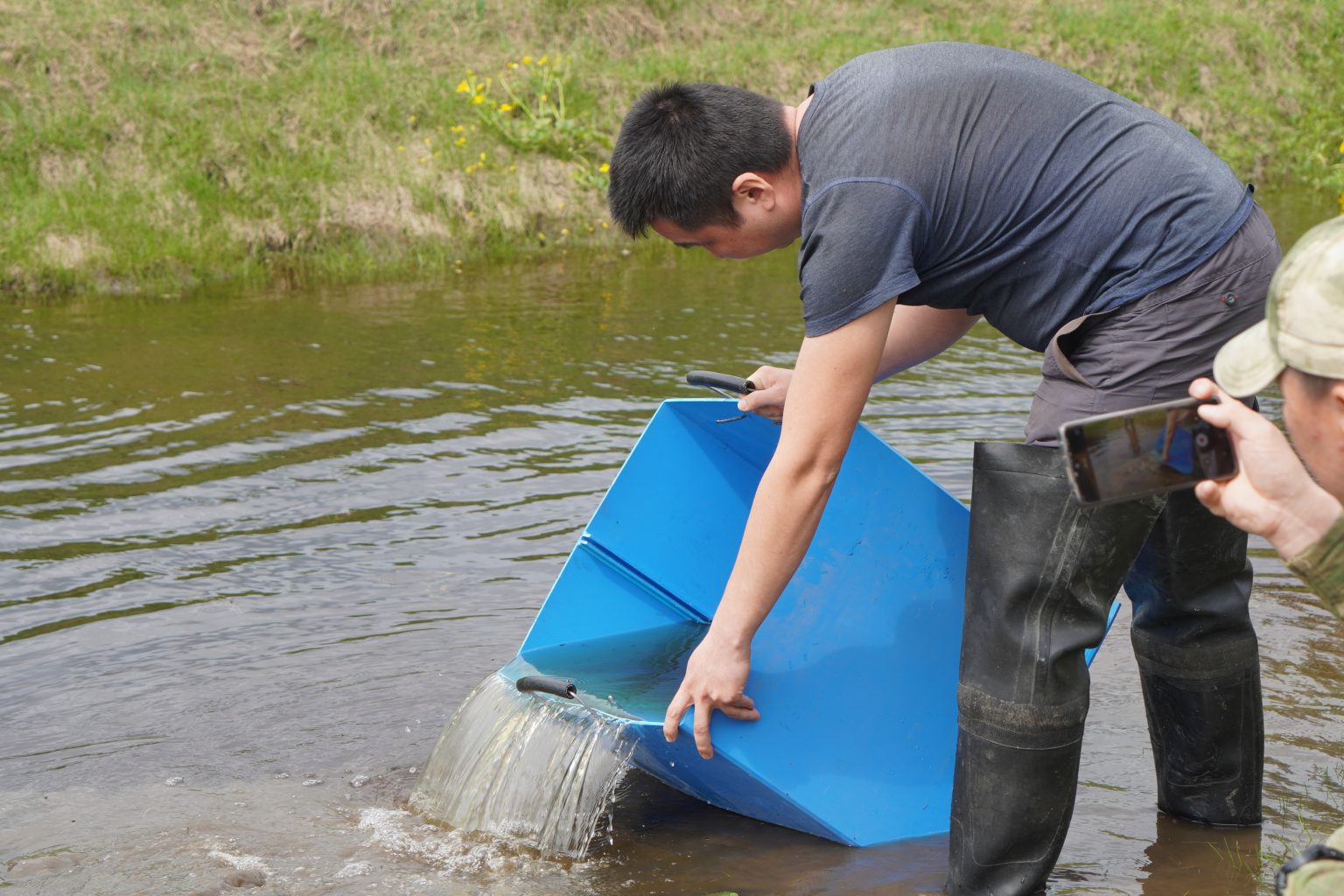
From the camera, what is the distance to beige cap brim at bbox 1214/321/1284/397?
1.77 metres

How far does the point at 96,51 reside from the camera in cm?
1174

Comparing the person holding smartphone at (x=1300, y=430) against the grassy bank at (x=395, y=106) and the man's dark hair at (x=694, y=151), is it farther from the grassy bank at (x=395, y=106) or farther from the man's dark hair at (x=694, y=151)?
the grassy bank at (x=395, y=106)

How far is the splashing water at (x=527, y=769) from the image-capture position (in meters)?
3.13

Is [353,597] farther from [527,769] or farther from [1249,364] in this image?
[1249,364]

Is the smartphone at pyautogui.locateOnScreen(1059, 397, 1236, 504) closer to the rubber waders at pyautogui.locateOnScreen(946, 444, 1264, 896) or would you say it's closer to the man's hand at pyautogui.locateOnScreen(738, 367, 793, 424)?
the rubber waders at pyautogui.locateOnScreen(946, 444, 1264, 896)

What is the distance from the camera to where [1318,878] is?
1755 mm

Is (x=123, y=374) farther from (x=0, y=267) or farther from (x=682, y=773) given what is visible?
(x=682, y=773)

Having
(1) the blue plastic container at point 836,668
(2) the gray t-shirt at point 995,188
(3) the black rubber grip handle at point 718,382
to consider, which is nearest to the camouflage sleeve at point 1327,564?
(2) the gray t-shirt at point 995,188

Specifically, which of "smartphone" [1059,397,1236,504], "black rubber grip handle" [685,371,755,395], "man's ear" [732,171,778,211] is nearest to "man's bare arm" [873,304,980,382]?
"black rubber grip handle" [685,371,755,395]

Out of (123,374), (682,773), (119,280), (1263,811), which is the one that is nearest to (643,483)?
(682,773)

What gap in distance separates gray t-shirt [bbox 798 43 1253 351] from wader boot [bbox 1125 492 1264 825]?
51 cm

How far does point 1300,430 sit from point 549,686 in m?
1.76

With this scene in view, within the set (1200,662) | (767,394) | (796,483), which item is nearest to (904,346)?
(767,394)

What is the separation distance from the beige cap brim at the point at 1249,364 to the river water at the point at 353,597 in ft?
4.83
